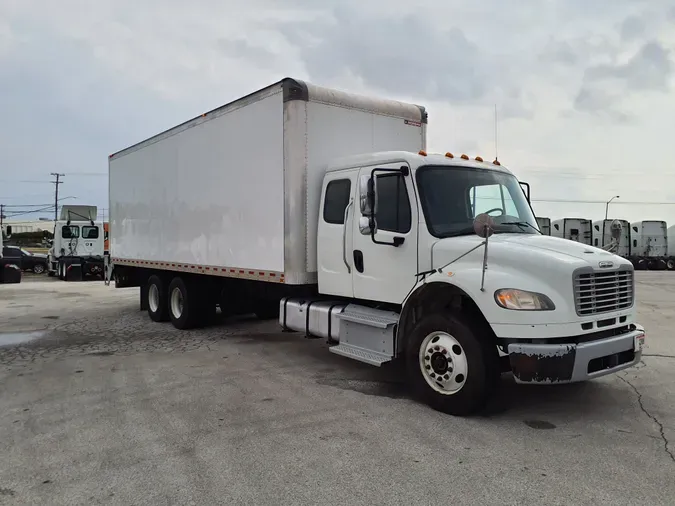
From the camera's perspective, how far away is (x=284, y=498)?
11.8 ft

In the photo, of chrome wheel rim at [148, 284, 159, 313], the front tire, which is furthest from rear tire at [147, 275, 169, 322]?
the front tire

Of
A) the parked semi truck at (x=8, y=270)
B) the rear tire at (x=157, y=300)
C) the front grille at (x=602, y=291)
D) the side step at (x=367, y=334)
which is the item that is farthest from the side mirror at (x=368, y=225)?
the parked semi truck at (x=8, y=270)

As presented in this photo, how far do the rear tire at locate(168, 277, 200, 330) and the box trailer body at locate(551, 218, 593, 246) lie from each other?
2963cm

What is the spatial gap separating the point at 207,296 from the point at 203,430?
18.0ft

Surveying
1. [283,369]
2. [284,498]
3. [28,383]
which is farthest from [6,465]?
[283,369]

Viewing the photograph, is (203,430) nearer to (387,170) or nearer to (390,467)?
(390,467)

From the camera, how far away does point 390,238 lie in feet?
19.6

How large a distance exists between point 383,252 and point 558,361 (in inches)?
87.5

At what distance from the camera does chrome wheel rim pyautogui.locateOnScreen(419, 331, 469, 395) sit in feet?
16.9

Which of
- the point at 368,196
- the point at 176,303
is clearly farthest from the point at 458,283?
the point at 176,303

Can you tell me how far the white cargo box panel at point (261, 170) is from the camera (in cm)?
710

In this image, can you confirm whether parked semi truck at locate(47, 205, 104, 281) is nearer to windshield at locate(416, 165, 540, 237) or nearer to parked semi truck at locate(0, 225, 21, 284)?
parked semi truck at locate(0, 225, 21, 284)

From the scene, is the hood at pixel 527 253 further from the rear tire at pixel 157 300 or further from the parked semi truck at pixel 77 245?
the parked semi truck at pixel 77 245

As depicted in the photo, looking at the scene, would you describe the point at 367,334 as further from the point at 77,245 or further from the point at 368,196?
the point at 77,245
